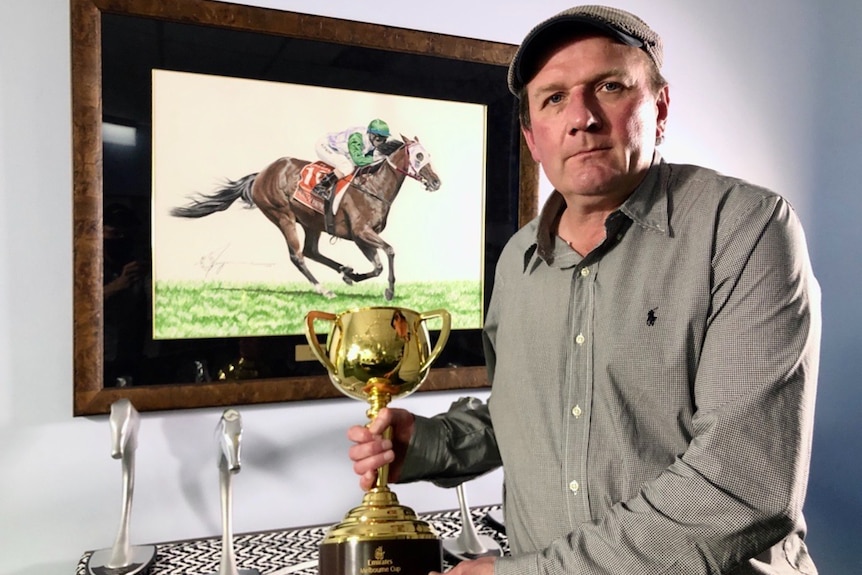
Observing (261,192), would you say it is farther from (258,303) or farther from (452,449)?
(452,449)

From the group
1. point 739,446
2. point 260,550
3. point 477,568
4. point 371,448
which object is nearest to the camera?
point 739,446

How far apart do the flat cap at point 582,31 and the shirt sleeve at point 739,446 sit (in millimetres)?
255

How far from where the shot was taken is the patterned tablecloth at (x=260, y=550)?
4.28ft

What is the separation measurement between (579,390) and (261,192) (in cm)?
82

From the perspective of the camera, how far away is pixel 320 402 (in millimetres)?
1532

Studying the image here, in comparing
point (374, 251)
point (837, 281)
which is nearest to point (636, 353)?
point (374, 251)

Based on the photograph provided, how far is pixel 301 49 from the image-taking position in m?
1.46

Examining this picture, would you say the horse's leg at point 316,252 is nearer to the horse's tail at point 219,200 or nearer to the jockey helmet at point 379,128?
the horse's tail at point 219,200

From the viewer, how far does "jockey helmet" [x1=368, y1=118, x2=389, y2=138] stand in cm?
152

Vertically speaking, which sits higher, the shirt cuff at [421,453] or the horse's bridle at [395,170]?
the horse's bridle at [395,170]

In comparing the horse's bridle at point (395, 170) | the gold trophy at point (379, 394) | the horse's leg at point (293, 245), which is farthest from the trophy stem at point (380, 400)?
the horse's bridle at point (395, 170)

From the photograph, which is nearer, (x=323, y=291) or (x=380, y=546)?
(x=380, y=546)

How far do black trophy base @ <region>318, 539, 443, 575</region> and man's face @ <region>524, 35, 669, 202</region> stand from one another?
0.51 metres

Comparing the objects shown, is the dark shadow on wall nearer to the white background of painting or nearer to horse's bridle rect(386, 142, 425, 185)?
the white background of painting
